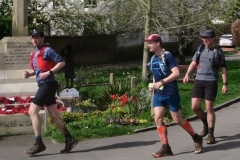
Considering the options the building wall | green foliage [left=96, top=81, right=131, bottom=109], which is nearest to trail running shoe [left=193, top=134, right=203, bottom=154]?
green foliage [left=96, top=81, right=131, bottom=109]

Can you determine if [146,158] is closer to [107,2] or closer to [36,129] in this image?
[36,129]


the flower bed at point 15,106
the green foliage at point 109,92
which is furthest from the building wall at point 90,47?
the flower bed at point 15,106

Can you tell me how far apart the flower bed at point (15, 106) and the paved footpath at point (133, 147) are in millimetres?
828

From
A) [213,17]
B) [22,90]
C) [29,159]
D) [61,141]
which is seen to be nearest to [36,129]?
[29,159]

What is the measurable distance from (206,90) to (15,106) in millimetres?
4402

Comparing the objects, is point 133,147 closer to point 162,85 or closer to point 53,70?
point 162,85

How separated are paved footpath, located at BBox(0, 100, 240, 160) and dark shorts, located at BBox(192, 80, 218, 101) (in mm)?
791

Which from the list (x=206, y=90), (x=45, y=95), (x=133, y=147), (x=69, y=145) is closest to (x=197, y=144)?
(x=206, y=90)

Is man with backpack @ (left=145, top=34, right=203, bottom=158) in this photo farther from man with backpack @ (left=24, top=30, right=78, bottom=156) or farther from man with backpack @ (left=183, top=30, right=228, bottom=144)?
man with backpack @ (left=24, top=30, right=78, bottom=156)

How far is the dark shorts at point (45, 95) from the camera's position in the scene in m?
8.51

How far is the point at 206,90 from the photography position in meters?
8.99

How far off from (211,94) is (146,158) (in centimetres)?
155

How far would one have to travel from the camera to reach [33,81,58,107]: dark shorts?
27.9 feet

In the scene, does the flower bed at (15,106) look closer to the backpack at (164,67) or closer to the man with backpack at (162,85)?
the man with backpack at (162,85)
